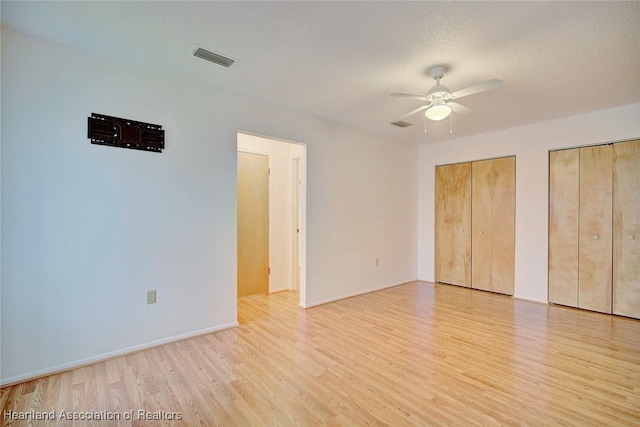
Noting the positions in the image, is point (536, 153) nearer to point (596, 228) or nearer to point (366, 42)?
point (596, 228)

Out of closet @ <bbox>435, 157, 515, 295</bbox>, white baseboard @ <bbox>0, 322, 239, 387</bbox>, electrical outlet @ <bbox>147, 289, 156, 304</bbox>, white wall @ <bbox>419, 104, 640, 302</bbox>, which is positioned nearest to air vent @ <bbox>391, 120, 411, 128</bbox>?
white wall @ <bbox>419, 104, 640, 302</bbox>

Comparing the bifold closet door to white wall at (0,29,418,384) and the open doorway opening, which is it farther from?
white wall at (0,29,418,384)

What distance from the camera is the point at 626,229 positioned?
357 centimetres

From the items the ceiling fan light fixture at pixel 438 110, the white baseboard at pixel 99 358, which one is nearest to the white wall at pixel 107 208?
the white baseboard at pixel 99 358

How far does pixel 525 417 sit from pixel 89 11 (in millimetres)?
3791

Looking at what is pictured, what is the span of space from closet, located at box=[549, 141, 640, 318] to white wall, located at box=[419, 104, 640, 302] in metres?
0.10

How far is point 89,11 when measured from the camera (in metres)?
1.93

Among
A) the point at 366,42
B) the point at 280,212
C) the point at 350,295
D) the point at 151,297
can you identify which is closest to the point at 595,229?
the point at 350,295

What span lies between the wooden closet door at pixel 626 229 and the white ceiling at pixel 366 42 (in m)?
0.78

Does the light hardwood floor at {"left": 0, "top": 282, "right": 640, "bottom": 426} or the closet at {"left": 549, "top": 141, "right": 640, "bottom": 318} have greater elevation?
the closet at {"left": 549, "top": 141, "right": 640, "bottom": 318}

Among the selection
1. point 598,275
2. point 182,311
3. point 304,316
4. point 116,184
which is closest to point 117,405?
point 182,311

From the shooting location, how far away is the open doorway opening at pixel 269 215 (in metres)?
4.36

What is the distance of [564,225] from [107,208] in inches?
211

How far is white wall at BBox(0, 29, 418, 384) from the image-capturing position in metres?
2.16
